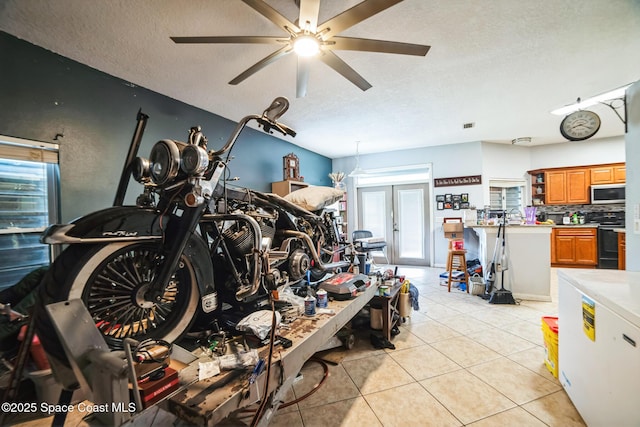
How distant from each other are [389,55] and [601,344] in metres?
2.60

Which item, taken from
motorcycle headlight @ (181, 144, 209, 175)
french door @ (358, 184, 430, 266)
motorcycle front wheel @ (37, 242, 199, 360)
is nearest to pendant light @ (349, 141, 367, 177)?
french door @ (358, 184, 430, 266)

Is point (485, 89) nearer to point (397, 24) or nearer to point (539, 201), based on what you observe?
point (397, 24)

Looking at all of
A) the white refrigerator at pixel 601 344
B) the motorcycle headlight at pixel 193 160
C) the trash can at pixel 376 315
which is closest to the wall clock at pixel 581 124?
the white refrigerator at pixel 601 344

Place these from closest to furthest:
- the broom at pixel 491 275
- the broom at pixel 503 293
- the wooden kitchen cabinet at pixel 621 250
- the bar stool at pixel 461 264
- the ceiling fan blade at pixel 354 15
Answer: the ceiling fan blade at pixel 354 15
the broom at pixel 503 293
the broom at pixel 491 275
the bar stool at pixel 461 264
the wooden kitchen cabinet at pixel 621 250

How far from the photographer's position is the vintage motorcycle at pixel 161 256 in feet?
3.60

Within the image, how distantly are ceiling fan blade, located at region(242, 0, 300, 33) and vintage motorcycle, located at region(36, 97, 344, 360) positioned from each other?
0.46 metres

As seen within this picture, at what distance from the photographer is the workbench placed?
3.09ft

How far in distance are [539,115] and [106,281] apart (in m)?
5.70

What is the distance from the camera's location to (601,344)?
51.4 inches

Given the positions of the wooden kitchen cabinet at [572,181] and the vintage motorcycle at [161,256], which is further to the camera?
the wooden kitchen cabinet at [572,181]

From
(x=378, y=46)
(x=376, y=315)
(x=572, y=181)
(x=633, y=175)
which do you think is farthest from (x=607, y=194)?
(x=378, y=46)

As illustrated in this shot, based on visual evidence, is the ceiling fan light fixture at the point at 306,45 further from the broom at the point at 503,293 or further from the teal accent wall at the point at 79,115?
the broom at the point at 503,293

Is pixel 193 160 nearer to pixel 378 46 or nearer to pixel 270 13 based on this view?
pixel 270 13

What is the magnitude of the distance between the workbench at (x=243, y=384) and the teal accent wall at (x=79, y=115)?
2275 millimetres
